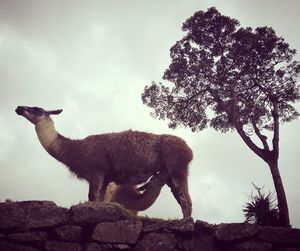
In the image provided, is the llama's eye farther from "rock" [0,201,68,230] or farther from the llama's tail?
"rock" [0,201,68,230]

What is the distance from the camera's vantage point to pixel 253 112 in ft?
45.5

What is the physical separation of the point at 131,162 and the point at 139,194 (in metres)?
0.83

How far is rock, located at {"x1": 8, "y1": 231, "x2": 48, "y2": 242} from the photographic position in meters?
5.52

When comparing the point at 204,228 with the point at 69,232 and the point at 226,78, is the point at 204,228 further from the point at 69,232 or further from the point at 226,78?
the point at 226,78

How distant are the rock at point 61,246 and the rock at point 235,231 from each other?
2.38 meters

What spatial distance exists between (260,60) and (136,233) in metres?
10.5

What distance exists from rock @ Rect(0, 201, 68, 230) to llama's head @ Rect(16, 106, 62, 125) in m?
3.86

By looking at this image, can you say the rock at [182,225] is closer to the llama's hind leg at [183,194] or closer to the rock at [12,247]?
the llama's hind leg at [183,194]

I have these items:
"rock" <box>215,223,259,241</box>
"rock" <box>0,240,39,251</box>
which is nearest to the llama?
"rock" <box>215,223,259,241</box>

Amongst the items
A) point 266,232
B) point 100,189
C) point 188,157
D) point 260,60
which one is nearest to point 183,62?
point 260,60

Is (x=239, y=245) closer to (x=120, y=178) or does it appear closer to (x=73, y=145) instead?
(x=120, y=178)

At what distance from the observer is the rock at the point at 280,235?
5578 millimetres

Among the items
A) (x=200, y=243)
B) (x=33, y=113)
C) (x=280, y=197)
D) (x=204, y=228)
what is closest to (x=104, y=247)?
(x=200, y=243)

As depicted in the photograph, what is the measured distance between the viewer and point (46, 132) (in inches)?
352
